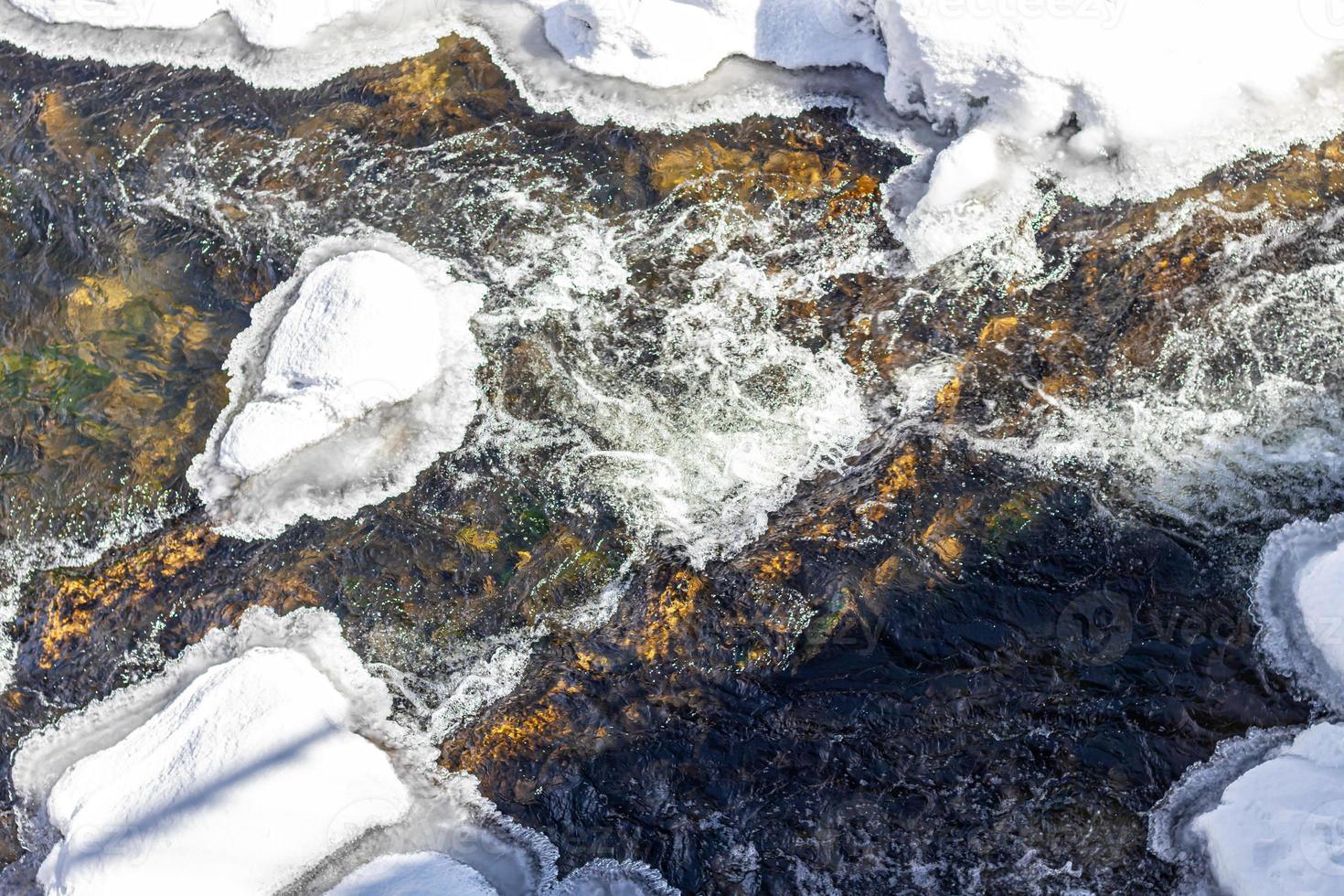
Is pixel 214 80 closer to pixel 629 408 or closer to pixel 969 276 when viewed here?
pixel 629 408

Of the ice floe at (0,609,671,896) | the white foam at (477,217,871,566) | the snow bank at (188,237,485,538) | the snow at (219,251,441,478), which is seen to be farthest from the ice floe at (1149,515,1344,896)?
the snow at (219,251,441,478)

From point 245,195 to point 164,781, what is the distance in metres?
2.74

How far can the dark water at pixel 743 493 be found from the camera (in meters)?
3.24

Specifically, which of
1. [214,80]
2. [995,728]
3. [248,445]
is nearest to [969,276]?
[995,728]

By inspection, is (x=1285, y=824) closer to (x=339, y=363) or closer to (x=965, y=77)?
(x=965, y=77)

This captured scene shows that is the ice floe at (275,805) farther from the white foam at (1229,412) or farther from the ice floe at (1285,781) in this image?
the white foam at (1229,412)

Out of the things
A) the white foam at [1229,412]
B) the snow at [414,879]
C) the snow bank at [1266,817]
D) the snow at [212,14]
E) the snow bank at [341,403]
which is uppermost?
the snow at [212,14]

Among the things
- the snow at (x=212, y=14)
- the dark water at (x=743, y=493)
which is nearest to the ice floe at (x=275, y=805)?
the dark water at (x=743, y=493)

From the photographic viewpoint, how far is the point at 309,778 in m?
3.33

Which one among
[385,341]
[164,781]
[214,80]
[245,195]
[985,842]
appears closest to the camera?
[985,842]

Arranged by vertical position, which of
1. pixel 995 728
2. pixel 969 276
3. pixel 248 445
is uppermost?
pixel 969 276

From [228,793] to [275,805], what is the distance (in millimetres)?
177

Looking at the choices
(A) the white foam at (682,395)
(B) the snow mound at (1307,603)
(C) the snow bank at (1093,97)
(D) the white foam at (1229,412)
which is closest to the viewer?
(B) the snow mound at (1307,603)

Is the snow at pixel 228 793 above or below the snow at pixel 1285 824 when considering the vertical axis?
below
